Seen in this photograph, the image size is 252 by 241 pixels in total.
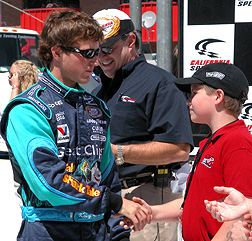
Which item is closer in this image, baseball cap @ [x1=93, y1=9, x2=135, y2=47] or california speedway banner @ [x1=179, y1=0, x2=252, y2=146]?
baseball cap @ [x1=93, y1=9, x2=135, y2=47]

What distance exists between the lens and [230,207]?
1630mm

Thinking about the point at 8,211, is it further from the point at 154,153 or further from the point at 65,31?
the point at 65,31

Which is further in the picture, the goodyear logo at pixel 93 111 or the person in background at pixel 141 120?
the person in background at pixel 141 120

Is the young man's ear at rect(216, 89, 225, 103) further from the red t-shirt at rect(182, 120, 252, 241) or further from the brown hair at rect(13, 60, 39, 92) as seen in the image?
the brown hair at rect(13, 60, 39, 92)

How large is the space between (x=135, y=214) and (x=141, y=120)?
3.21ft

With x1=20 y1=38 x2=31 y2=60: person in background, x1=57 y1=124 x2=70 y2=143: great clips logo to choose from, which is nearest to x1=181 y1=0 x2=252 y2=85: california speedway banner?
x1=57 y1=124 x2=70 y2=143: great clips logo

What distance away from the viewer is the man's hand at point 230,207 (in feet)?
5.28

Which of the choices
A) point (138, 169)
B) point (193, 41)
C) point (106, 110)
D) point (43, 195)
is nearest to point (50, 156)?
point (43, 195)

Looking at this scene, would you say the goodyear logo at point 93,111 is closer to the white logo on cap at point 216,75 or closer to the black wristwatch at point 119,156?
the white logo on cap at point 216,75

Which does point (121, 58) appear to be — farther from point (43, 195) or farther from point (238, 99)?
point (43, 195)

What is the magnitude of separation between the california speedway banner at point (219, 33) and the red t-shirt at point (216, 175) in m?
4.31

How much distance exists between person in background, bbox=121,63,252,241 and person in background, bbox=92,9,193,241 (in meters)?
0.69

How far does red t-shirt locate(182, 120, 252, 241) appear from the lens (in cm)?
194

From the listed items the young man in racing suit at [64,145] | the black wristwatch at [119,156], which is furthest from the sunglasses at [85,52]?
the black wristwatch at [119,156]
